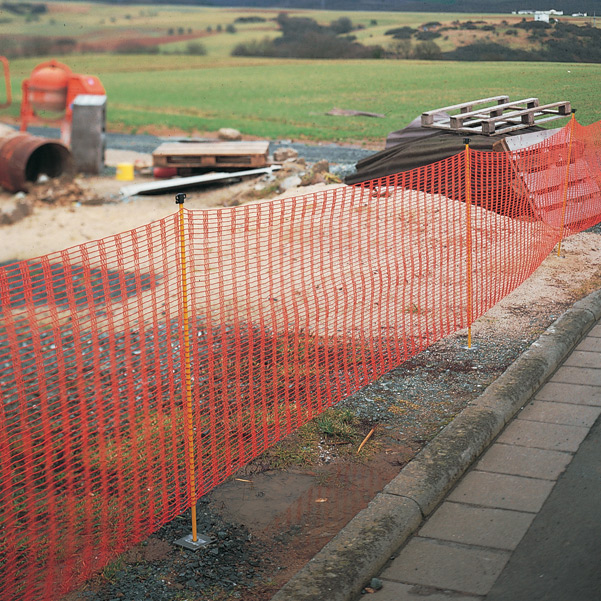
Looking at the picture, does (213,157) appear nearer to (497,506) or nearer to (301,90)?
(301,90)

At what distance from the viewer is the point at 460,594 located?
10.7ft

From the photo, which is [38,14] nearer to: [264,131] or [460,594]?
[264,131]

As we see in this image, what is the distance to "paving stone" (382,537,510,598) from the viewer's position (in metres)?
3.35

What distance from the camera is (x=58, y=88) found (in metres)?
18.3

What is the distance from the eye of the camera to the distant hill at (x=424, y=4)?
46.2 feet

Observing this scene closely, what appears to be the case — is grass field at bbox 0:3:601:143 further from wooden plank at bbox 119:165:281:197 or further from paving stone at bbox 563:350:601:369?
paving stone at bbox 563:350:601:369

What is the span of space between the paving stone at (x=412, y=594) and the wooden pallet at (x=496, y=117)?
28.2 feet

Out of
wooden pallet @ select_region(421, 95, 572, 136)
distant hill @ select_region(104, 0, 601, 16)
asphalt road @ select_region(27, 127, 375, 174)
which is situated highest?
distant hill @ select_region(104, 0, 601, 16)

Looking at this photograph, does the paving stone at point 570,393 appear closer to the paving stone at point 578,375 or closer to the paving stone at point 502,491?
the paving stone at point 578,375

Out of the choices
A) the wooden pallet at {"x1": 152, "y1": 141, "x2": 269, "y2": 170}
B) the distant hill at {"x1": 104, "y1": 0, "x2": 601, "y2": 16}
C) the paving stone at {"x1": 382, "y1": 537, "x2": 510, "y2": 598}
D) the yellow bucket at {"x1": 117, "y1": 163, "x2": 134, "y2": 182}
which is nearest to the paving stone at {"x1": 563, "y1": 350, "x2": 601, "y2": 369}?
the paving stone at {"x1": 382, "y1": 537, "x2": 510, "y2": 598}

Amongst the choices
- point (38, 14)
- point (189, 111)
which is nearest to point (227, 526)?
point (38, 14)

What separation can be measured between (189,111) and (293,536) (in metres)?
20.9

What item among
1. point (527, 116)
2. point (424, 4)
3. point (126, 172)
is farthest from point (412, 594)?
point (424, 4)

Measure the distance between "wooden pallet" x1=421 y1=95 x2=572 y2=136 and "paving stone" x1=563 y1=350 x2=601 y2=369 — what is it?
549 cm
